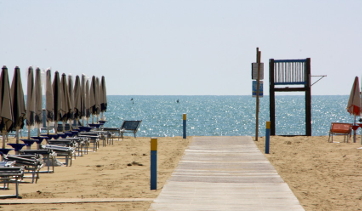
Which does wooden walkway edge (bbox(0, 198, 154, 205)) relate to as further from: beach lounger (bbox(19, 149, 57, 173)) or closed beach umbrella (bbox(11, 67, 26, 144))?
closed beach umbrella (bbox(11, 67, 26, 144))

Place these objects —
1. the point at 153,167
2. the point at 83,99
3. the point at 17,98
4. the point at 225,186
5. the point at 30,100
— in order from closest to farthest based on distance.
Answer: the point at 153,167 → the point at 225,186 → the point at 17,98 → the point at 30,100 → the point at 83,99

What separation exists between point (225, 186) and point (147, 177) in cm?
224

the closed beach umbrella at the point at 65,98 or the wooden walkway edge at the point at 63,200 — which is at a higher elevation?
the closed beach umbrella at the point at 65,98

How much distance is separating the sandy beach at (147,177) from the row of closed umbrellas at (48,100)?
63.7 inches

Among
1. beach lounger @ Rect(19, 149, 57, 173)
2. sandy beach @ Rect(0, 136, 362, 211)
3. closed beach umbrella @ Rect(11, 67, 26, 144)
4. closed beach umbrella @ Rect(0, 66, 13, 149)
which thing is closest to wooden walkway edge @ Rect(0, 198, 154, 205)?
sandy beach @ Rect(0, 136, 362, 211)

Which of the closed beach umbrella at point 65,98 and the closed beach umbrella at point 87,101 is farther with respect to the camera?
the closed beach umbrella at point 87,101

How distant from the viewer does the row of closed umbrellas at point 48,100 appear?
1409 cm

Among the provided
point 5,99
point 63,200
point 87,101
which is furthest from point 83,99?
point 63,200

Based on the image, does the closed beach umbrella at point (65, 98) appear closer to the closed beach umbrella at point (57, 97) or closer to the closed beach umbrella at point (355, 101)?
the closed beach umbrella at point (57, 97)

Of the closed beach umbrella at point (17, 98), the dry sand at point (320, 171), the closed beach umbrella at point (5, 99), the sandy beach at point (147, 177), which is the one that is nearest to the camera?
the sandy beach at point (147, 177)

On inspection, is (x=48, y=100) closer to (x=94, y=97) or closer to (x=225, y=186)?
(x=94, y=97)

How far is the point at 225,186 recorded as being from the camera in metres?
11.3

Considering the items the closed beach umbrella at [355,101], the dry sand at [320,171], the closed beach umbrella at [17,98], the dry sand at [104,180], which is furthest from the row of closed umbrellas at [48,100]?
the closed beach umbrella at [355,101]

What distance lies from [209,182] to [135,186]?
1.48 m
